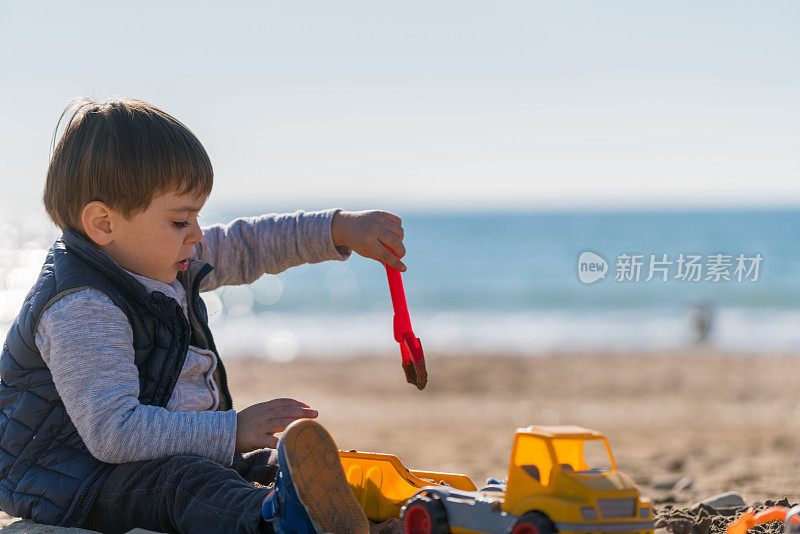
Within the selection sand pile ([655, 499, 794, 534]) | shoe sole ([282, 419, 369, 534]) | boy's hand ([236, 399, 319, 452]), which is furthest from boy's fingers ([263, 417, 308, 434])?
sand pile ([655, 499, 794, 534])

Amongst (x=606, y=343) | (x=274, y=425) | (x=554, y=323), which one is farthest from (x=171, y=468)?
(x=554, y=323)

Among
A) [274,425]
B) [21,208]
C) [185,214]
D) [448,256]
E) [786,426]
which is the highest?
[21,208]

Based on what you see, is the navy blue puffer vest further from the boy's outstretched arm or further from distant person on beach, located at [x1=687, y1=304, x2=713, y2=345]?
distant person on beach, located at [x1=687, y1=304, x2=713, y2=345]

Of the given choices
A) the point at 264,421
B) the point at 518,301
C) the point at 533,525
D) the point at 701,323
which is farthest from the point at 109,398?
the point at 518,301

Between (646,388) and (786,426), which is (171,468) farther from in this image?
(646,388)

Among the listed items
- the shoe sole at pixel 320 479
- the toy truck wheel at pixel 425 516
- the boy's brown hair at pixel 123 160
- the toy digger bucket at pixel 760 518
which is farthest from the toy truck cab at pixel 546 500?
the boy's brown hair at pixel 123 160

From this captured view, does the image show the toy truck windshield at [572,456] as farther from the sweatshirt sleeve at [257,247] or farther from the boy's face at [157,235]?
the sweatshirt sleeve at [257,247]

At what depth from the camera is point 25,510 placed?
8.03 feet

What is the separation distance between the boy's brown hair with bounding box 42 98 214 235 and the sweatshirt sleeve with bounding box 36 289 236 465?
289mm

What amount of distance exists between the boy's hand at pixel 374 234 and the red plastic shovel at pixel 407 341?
72 millimetres

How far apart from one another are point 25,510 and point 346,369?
8952 millimetres

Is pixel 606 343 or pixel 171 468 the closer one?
pixel 171 468

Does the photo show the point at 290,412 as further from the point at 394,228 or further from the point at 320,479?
the point at 394,228

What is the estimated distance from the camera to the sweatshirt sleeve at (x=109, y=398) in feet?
7.27
